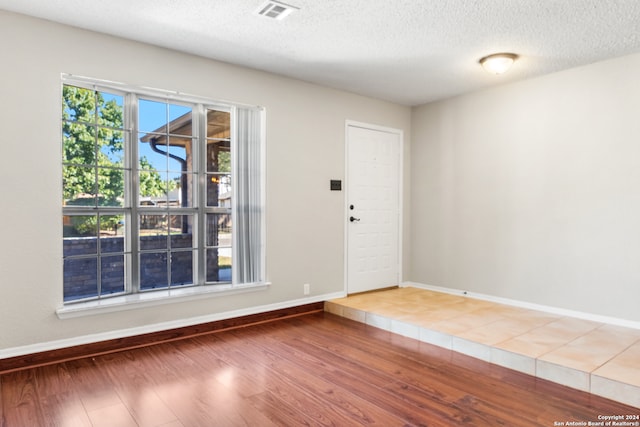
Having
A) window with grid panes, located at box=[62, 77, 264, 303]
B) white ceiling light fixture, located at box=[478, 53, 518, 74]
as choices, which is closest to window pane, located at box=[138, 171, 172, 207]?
window with grid panes, located at box=[62, 77, 264, 303]

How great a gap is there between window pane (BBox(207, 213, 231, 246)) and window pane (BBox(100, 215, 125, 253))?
2.62 ft

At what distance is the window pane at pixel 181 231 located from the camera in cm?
380

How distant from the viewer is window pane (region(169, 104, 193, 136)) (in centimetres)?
378

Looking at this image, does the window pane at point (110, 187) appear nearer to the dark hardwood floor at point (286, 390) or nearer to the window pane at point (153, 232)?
the window pane at point (153, 232)

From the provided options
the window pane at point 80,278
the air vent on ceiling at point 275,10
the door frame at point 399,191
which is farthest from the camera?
the door frame at point 399,191

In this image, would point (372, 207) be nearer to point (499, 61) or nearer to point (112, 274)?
point (499, 61)

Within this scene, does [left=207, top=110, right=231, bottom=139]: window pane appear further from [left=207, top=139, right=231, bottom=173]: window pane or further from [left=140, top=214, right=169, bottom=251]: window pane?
[left=140, top=214, right=169, bottom=251]: window pane

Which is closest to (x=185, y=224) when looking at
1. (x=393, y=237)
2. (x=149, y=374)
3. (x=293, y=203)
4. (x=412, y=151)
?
(x=293, y=203)

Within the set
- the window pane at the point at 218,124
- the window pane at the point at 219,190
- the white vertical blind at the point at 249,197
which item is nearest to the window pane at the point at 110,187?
the window pane at the point at 219,190

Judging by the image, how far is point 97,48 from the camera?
3.27 metres

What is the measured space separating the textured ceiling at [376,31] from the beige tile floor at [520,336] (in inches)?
98.3

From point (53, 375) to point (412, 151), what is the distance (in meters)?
4.73

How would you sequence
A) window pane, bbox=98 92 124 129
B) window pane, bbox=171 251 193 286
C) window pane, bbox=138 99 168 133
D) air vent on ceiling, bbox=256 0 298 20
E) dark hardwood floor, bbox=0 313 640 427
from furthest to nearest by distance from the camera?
window pane, bbox=171 251 193 286 → window pane, bbox=138 99 168 133 → window pane, bbox=98 92 124 129 → air vent on ceiling, bbox=256 0 298 20 → dark hardwood floor, bbox=0 313 640 427

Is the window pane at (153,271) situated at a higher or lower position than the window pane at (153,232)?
lower
